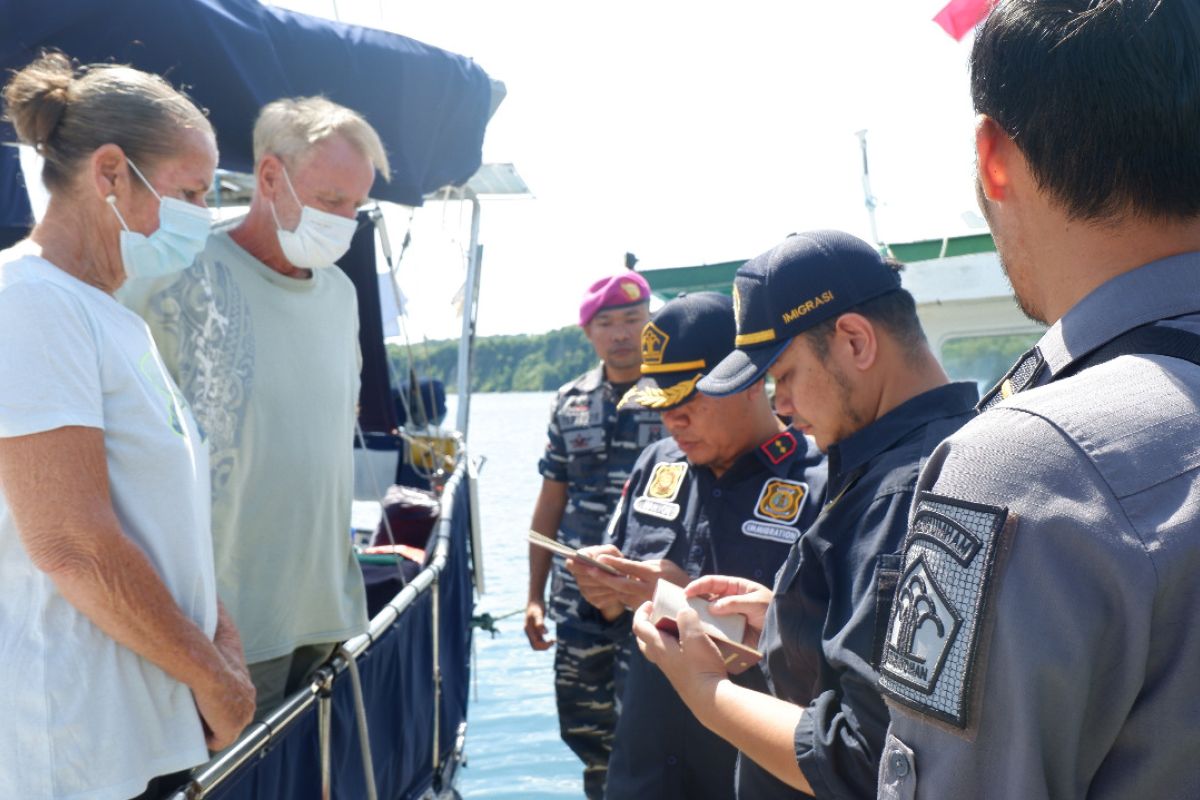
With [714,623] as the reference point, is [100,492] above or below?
above

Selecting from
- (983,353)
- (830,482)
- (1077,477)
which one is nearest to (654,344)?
(830,482)

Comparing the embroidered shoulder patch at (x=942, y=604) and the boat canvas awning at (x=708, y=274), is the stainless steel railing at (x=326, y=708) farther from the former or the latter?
the boat canvas awning at (x=708, y=274)

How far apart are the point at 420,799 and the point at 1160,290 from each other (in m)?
3.93

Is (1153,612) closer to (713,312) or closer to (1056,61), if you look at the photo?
(1056,61)

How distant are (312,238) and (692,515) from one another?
1.29m

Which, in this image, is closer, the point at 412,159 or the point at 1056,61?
the point at 1056,61

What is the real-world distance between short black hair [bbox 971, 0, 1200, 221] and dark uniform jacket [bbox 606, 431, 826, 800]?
1.76 metres

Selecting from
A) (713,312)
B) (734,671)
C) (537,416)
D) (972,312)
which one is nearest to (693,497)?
(713,312)

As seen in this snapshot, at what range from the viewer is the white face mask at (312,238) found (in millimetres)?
2959

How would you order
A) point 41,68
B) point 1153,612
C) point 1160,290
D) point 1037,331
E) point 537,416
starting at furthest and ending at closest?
point 537,416 → point 1037,331 → point 41,68 → point 1160,290 → point 1153,612

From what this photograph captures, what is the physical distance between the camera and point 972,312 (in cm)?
682

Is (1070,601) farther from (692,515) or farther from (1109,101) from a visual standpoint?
(692,515)

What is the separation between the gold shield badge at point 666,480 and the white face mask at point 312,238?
1.09 metres

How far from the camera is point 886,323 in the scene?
1.93 m
